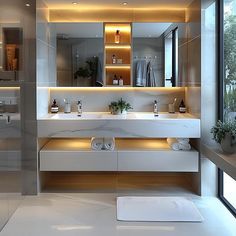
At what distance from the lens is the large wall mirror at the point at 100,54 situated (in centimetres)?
490

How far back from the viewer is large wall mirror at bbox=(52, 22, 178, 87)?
4902 mm

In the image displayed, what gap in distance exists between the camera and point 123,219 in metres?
3.59

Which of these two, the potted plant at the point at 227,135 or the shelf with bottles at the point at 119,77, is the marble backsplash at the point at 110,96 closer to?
the shelf with bottles at the point at 119,77

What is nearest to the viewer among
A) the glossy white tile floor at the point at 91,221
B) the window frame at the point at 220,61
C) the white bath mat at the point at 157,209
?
the glossy white tile floor at the point at 91,221

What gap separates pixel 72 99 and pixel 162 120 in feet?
4.88

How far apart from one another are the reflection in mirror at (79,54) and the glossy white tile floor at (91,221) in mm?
1652

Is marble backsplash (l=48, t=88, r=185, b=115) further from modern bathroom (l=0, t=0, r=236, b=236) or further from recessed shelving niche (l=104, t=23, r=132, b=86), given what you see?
recessed shelving niche (l=104, t=23, r=132, b=86)

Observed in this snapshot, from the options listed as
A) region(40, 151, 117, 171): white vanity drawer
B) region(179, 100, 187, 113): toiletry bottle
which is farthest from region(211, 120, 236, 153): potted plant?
region(40, 151, 117, 171): white vanity drawer

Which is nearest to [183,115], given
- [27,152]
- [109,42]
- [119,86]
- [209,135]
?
[209,135]

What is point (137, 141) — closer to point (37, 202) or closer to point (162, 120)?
point (162, 120)

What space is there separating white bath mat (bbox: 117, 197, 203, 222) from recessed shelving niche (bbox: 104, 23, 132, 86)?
5.52 ft

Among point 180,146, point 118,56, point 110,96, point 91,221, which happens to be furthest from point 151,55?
point 91,221

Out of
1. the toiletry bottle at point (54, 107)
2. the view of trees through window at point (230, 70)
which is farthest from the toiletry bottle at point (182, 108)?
the toiletry bottle at point (54, 107)

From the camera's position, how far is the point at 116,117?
15.1 feet
